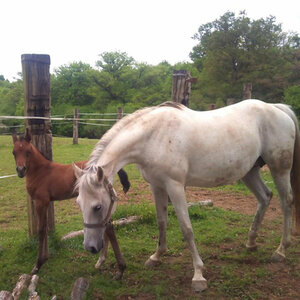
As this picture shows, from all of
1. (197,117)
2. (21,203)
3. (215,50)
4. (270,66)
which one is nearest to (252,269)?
(197,117)

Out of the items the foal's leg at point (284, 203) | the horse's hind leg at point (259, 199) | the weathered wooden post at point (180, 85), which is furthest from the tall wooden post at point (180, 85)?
the foal's leg at point (284, 203)

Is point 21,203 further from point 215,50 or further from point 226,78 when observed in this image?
point 215,50

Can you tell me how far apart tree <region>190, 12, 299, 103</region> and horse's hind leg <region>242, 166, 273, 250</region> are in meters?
17.8

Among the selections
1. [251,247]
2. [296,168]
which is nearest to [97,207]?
[251,247]

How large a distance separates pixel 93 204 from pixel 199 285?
1.31m

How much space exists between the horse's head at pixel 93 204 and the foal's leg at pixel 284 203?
2.12 metres

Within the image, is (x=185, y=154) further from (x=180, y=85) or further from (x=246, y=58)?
(x=246, y=58)

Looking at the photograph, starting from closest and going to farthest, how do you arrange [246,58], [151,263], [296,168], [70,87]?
[151,263] < [296,168] < [246,58] < [70,87]

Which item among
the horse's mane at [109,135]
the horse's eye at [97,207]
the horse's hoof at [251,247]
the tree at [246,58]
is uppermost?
the tree at [246,58]

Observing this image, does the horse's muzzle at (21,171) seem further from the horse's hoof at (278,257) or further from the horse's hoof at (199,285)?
the horse's hoof at (278,257)

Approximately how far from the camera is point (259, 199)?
11.5ft

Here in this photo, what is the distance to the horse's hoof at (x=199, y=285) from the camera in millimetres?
2616

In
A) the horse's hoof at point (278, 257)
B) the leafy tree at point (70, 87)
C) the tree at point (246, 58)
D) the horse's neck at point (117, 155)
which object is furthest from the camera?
the leafy tree at point (70, 87)

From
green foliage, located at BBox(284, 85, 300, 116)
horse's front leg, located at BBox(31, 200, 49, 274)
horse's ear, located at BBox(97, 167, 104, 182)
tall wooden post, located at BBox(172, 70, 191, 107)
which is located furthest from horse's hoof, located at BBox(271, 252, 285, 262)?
green foliage, located at BBox(284, 85, 300, 116)
